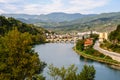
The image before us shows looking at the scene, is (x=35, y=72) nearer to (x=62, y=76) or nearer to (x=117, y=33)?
(x=62, y=76)

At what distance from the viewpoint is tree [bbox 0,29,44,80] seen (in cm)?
2228

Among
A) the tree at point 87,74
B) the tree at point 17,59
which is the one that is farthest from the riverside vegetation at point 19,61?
the tree at point 87,74

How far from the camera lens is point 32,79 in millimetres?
Result: 23375

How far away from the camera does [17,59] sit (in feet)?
74.7

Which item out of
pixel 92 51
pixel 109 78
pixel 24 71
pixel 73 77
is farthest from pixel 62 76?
pixel 92 51

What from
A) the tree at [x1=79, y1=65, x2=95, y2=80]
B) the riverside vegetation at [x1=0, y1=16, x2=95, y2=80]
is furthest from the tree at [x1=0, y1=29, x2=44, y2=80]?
the tree at [x1=79, y1=65, x2=95, y2=80]

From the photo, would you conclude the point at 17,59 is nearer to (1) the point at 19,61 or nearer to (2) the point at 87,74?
(1) the point at 19,61

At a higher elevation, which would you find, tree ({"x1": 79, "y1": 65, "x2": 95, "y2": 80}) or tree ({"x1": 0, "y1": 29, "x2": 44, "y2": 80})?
tree ({"x1": 0, "y1": 29, "x2": 44, "y2": 80})

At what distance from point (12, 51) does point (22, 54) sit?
2.46 feet

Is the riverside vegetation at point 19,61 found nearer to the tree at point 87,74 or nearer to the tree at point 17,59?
the tree at point 17,59

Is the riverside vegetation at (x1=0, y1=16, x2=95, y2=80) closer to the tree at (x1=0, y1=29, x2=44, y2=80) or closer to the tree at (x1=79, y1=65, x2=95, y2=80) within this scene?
the tree at (x1=0, y1=29, x2=44, y2=80)

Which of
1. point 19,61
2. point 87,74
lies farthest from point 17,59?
point 87,74

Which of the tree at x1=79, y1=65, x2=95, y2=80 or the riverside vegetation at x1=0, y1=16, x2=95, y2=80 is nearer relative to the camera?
the riverside vegetation at x1=0, y1=16, x2=95, y2=80

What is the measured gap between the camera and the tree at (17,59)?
73.1 ft
